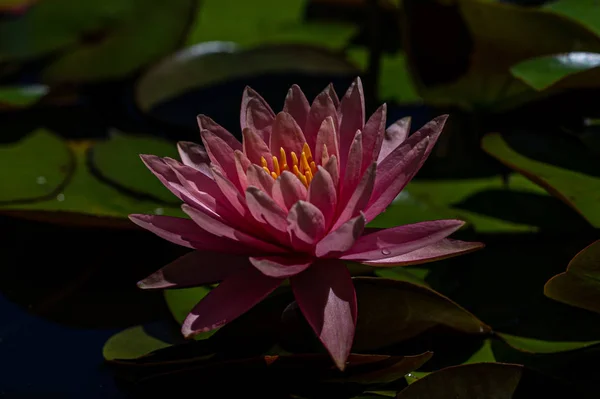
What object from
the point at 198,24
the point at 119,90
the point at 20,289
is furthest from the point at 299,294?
the point at 198,24

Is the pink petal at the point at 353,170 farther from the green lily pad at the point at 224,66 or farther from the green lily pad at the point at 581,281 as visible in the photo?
the green lily pad at the point at 224,66

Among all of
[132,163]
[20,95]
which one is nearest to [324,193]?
[132,163]

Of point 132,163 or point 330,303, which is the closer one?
point 330,303

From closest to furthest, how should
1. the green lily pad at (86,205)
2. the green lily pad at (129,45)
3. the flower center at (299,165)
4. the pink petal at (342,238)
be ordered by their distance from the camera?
the pink petal at (342,238) < the flower center at (299,165) < the green lily pad at (86,205) < the green lily pad at (129,45)

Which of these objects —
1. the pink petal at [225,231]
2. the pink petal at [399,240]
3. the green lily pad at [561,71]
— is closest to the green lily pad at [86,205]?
the pink petal at [225,231]

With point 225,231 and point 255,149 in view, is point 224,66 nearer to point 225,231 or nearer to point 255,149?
point 255,149
